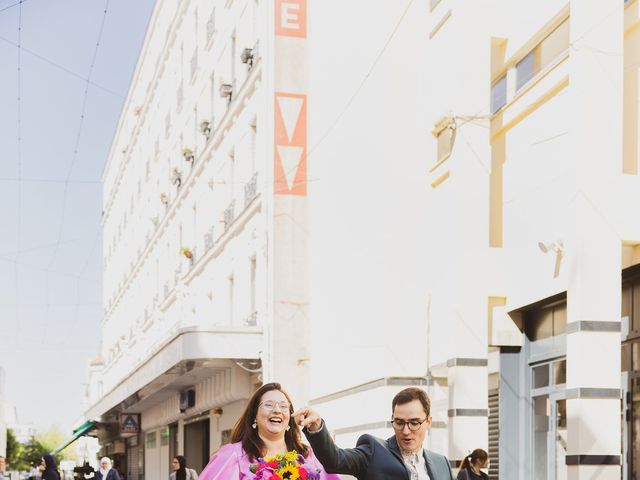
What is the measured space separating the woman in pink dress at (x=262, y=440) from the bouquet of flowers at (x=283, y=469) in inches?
1.7

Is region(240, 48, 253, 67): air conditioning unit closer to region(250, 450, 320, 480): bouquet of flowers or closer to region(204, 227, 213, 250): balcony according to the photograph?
region(204, 227, 213, 250): balcony

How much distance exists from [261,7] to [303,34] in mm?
1343

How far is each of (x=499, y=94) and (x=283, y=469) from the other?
12760 millimetres

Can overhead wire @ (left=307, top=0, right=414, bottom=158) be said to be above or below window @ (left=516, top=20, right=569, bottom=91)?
above

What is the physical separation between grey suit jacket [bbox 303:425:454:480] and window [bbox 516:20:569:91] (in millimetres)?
10652

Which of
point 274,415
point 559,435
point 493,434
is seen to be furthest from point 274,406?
point 493,434

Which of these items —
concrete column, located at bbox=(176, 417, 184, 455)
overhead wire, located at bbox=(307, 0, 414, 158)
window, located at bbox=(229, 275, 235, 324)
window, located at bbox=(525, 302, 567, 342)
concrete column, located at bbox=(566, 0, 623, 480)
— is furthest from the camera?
concrete column, located at bbox=(176, 417, 184, 455)

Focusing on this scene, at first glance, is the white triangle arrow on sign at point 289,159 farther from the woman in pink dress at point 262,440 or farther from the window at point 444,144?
the woman in pink dress at point 262,440

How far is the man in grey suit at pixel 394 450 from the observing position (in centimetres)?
520

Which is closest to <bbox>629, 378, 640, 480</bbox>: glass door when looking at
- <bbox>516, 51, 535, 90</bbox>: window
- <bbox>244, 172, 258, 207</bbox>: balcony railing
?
<bbox>516, 51, 535, 90</bbox>: window

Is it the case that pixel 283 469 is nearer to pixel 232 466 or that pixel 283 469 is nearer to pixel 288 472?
pixel 288 472

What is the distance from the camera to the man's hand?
5.12m

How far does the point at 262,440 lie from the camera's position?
5.76 m

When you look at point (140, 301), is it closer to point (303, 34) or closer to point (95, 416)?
point (95, 416)
